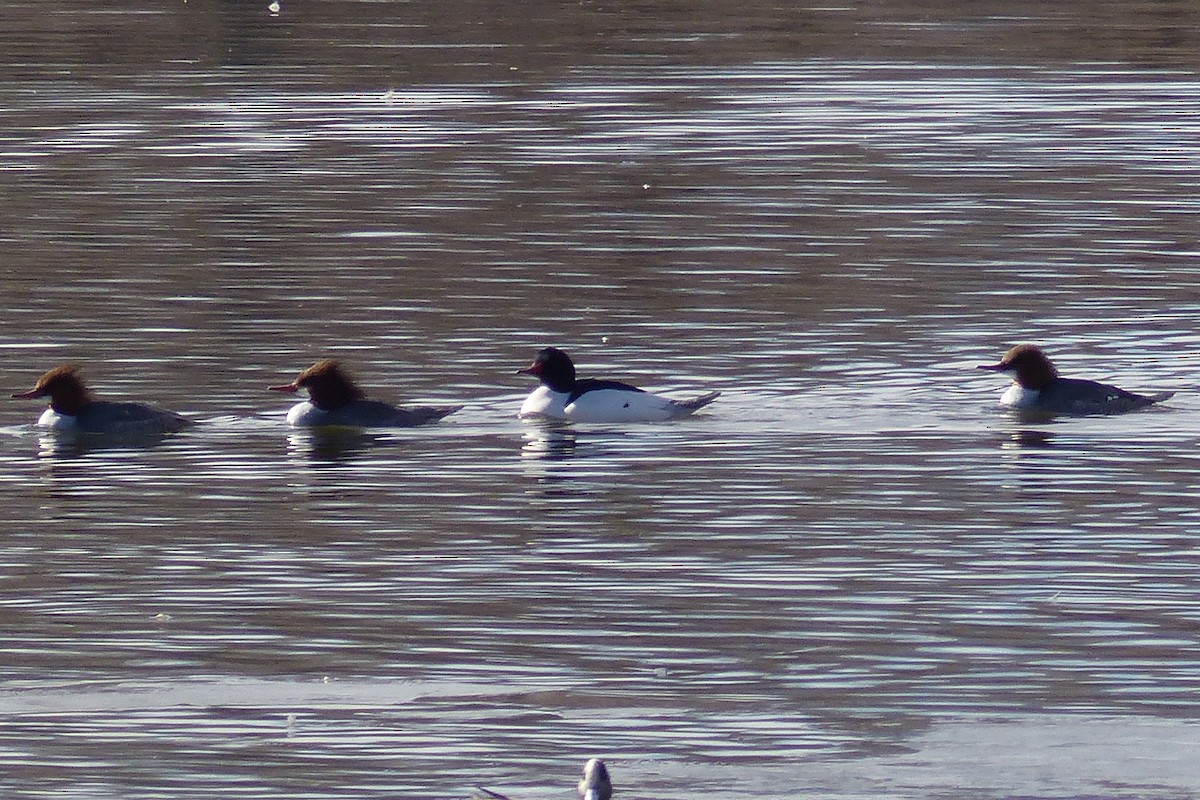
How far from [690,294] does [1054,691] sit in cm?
1146

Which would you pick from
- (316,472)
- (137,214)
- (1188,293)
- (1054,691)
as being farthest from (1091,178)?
(1054,691)

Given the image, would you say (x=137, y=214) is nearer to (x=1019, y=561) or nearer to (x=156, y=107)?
(x=156, y=107)

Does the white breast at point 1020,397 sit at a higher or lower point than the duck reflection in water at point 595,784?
lower

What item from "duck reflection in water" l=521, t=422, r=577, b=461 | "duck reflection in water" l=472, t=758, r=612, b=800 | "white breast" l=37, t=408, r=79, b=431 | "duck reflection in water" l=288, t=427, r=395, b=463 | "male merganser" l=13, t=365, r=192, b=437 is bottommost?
"duck reflection in water" l=521, t=422, r=577, b=461

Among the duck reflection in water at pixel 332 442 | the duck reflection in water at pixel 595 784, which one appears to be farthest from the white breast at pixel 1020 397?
the duck reflection in water at pixel 595 784

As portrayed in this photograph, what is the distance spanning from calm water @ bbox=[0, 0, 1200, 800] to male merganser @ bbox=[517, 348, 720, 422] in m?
0.13

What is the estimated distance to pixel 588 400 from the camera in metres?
16.6

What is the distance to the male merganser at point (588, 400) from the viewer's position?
54.0ft

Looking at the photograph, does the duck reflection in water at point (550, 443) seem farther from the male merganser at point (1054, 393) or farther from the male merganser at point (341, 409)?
the male merganser at point (1054, 393)

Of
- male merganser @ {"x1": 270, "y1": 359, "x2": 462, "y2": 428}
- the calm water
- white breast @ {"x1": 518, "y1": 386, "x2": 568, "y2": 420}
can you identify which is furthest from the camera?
white breast @ {"x1": 518, "y1": 386, "x2": 568, "y2": 420}

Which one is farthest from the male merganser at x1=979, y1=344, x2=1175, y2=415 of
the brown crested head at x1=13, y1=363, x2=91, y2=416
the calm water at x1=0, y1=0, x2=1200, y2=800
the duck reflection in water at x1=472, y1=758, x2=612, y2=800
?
the duck reflection in water at x1=472, y1=758, x2=612, y2=800

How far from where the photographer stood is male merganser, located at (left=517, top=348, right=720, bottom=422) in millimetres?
16453

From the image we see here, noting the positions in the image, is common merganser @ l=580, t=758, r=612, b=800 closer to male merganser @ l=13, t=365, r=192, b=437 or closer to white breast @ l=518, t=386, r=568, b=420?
male merganser @ l=13, t=365, r=192, b=437

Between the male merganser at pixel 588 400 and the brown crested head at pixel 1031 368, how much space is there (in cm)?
186
